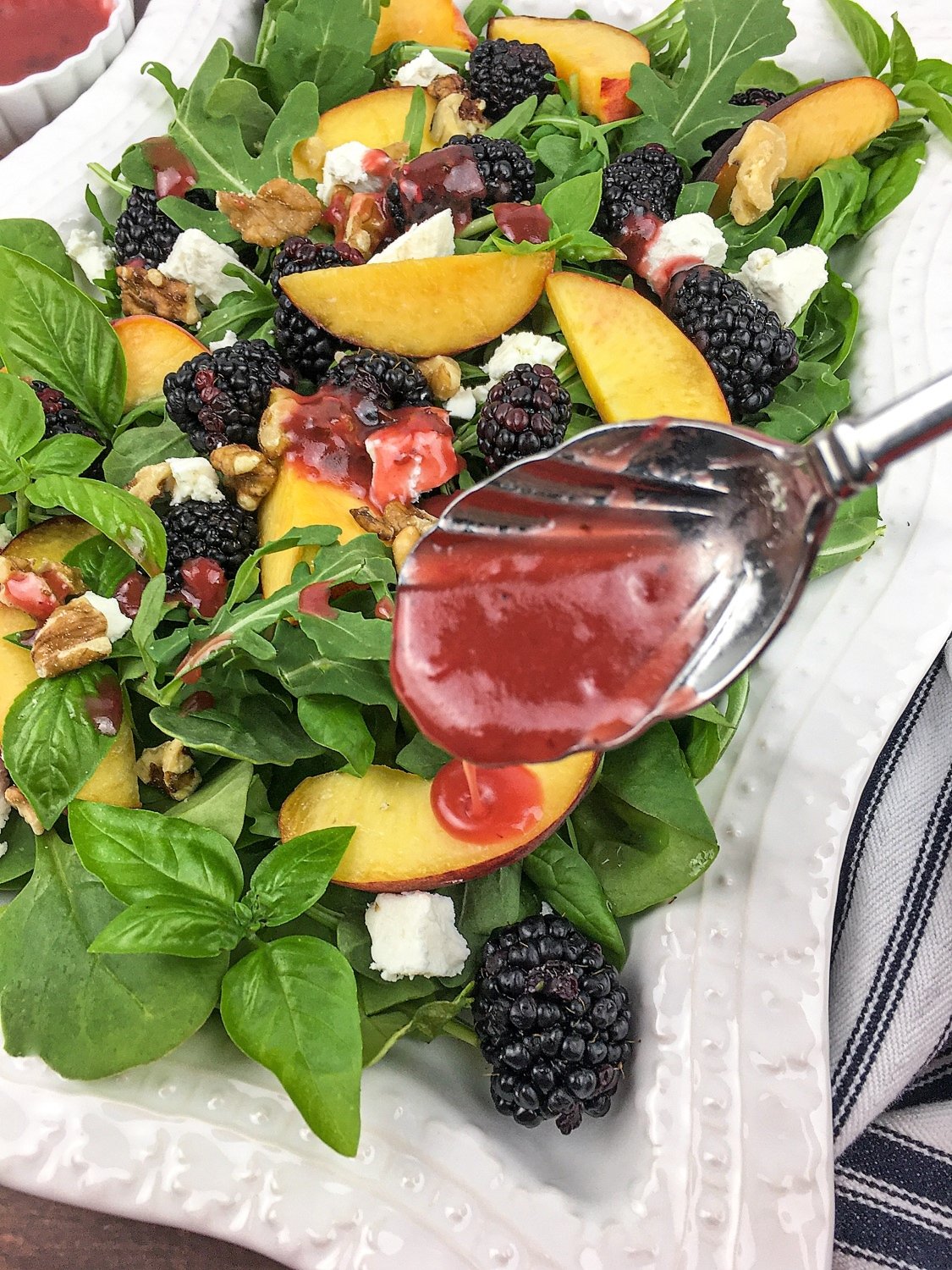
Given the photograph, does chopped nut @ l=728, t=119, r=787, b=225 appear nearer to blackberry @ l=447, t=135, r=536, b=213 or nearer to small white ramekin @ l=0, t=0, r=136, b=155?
blackberry @ l=447, t=135, r=536, b=213

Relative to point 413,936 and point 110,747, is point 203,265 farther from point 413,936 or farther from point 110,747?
point 413,936

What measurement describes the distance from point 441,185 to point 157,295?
0.56m

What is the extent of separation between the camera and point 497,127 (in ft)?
6.17

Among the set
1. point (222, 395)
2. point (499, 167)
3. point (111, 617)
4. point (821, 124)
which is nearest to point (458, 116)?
point (499, 167)

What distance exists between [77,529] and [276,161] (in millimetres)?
857

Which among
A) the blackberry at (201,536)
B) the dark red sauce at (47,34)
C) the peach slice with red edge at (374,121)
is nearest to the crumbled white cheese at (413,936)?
the blackberry at (201,536)

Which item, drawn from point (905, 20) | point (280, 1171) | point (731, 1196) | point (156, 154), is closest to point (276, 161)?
point (156, 154)

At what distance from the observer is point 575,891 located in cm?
133

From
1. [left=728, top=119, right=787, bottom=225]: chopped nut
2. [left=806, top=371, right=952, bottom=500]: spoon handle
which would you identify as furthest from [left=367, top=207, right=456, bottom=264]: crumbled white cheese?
[left=806, top=371, right=952, bottom=500]: spoon handle

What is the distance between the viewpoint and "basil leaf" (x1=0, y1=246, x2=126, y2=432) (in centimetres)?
153

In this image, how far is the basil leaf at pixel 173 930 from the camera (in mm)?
1123

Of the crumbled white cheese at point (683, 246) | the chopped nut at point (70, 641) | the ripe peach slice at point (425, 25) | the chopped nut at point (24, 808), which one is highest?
the ripe peach slice at point (425, 25)

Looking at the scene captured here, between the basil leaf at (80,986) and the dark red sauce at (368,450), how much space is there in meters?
0.66

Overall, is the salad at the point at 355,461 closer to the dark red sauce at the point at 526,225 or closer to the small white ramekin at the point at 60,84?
the dark red sauce at the point at 526,225
